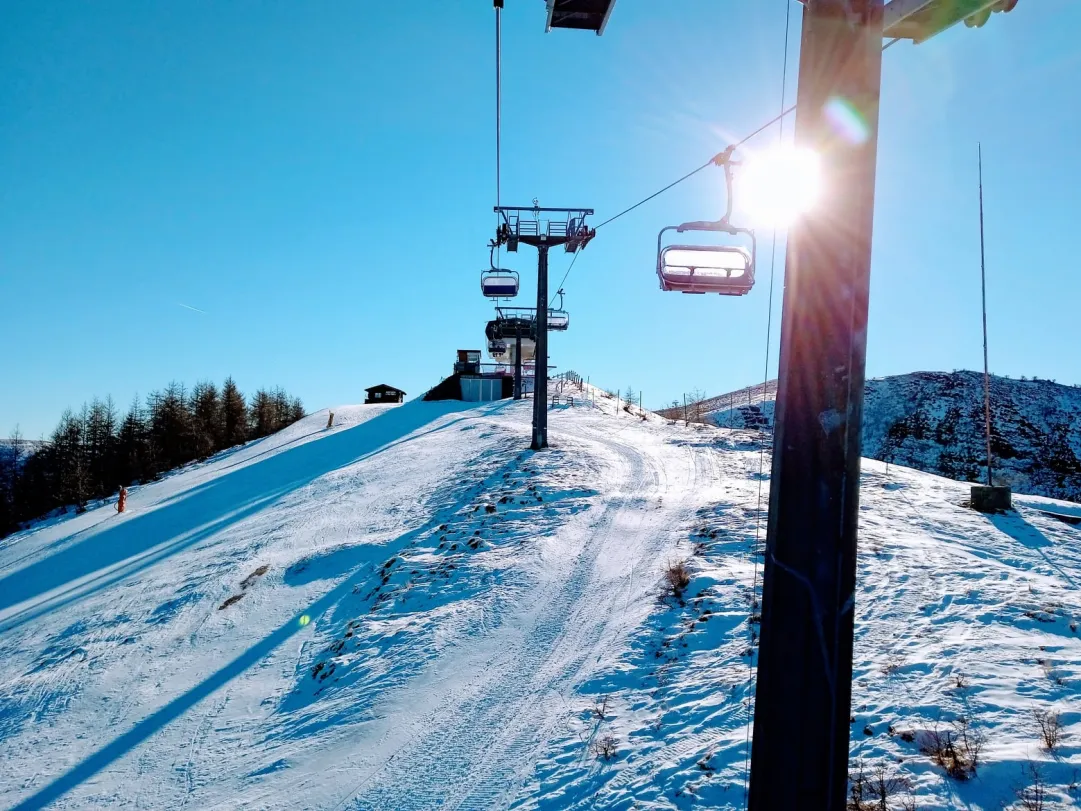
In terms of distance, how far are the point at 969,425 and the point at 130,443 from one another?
72.6 m

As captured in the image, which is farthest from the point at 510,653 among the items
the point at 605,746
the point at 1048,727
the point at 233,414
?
the point at 233,414

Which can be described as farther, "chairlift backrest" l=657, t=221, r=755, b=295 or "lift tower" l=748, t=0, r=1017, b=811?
"chairlift backrest" l=657, t=221, r=755, b=295

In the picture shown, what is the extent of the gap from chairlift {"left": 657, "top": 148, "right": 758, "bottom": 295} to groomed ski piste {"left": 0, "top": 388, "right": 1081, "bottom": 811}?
4.11m

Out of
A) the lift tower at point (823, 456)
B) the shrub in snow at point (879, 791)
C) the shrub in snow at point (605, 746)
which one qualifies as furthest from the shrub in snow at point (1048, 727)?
the lift tower at point (823, 456)

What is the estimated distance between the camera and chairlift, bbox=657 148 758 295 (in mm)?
5246

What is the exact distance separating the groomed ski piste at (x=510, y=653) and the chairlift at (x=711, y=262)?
4.11 m

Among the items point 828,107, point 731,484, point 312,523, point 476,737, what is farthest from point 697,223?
point 312,523

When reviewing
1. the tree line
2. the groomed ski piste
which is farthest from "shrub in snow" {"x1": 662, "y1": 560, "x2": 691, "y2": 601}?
the tree line

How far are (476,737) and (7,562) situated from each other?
21.0 meters

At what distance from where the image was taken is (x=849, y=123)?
8.31ft

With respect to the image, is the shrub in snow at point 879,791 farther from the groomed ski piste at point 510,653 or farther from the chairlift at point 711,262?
the chairlift at point 711,262

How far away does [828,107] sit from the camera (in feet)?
8.45

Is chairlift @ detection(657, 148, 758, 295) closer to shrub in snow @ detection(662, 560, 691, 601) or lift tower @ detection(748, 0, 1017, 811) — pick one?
lift tower @ detection(748, 0, 1017, 811)

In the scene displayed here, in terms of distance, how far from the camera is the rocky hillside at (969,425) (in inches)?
1106
